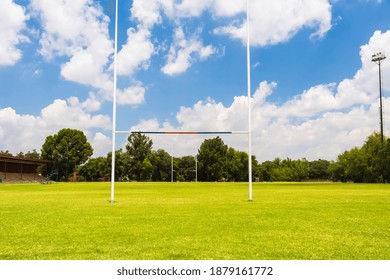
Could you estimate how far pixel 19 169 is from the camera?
64.2 metres

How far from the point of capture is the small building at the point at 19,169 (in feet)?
189

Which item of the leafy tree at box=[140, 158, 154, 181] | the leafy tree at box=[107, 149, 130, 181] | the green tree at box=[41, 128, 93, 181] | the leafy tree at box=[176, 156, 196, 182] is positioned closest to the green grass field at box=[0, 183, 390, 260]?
the green tree at box=[41, 128, 93, 181]

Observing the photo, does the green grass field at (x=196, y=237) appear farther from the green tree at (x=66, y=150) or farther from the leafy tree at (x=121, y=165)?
the leafy tree at (x=121, y=165)

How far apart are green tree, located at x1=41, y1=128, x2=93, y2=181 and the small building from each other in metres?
2.93

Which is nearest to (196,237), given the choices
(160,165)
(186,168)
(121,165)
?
(121,165)

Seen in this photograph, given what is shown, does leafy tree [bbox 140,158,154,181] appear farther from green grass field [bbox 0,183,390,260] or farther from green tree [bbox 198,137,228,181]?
green grass field [bbox 0,183,390,260]

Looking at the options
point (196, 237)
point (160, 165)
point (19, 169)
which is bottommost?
point (196, 237)

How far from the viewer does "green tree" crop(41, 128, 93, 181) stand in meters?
74.6

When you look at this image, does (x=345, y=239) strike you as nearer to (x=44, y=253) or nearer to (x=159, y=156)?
(x=44, y=253)

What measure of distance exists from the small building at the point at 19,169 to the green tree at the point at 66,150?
9.63 ft

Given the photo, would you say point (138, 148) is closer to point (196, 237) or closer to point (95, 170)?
point (95, 170)

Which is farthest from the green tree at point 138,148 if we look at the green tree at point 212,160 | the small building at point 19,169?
the small building at point 19,169

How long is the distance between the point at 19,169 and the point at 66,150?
39.2ft

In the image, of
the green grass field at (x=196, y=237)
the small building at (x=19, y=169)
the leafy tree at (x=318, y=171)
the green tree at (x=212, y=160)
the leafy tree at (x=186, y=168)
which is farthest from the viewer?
the leafy tree at (x=318, y=171)
